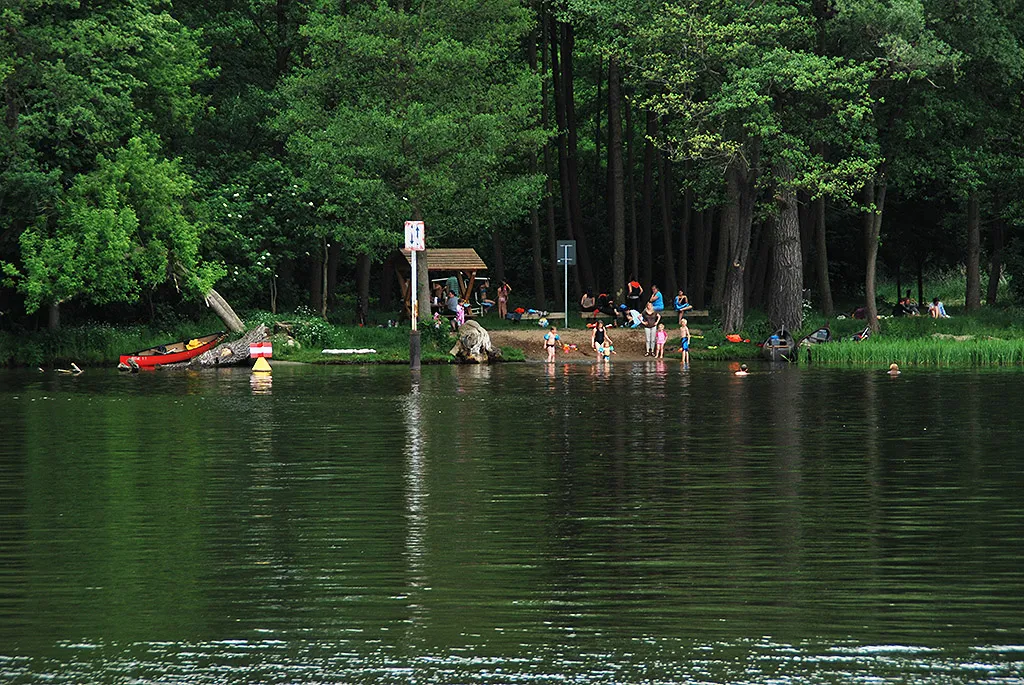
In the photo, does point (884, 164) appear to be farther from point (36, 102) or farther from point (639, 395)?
point (36, 102)

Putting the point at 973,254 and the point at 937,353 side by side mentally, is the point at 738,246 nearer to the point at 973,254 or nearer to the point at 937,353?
the point at 937,353

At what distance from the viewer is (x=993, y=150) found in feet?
184

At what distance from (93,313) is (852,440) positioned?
36.5 metres

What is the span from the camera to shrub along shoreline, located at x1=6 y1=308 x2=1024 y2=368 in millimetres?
45938

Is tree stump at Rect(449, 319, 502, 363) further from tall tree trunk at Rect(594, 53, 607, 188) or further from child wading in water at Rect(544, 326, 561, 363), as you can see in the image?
tall tree trunk at Rect(594, 53, 607, 188)

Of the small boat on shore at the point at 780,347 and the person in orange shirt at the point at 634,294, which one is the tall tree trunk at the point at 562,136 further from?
the small boat on shore at the point at 780,347

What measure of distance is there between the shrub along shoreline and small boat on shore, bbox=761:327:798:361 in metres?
0.51

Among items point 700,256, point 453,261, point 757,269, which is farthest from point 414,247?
point 757,269

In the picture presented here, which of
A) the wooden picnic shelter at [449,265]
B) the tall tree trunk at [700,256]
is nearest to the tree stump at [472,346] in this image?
the wooden picnic shelter at [449,265]

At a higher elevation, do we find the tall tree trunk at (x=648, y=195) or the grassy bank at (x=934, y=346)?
the tall tree trunk at (x=648, y=195)

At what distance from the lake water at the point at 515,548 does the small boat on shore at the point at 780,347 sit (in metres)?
18.4

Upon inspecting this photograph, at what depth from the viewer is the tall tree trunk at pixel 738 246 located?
2023 inches

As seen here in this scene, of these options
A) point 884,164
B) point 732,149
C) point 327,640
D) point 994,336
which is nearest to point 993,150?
point 884,164

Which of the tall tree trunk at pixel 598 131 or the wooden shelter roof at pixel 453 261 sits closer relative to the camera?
the wooden shelter roof at pixel 453 261
